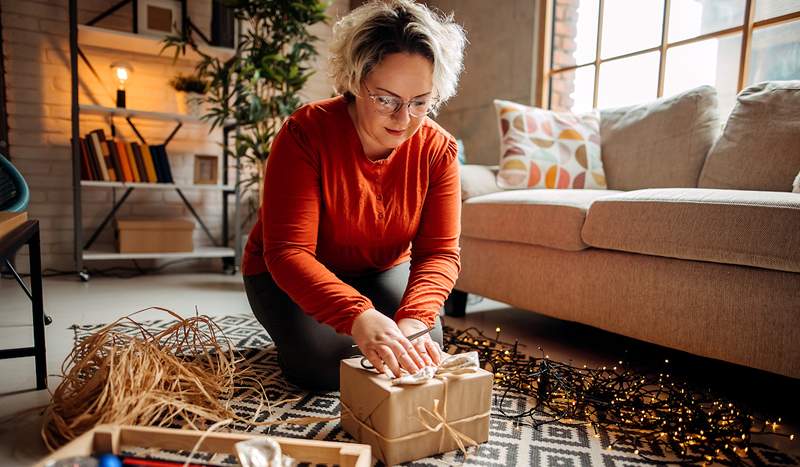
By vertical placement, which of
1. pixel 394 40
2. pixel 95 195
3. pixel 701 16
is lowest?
pixel 95 195

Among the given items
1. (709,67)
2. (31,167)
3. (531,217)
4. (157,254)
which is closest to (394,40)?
(531,217)

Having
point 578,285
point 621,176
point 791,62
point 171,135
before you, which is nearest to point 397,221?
point 578,285

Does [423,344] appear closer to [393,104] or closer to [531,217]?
[393,104]

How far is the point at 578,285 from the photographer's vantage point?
1.64 metres

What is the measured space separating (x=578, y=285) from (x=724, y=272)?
1.41ft

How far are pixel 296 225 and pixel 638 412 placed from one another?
0.86m

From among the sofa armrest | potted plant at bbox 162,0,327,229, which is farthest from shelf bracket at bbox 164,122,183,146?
the sofa armrest

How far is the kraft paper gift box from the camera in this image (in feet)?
2.92

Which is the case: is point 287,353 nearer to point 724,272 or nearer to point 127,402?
point 127,402

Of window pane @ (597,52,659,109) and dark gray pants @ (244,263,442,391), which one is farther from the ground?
window pane @ (597,52,659,109)

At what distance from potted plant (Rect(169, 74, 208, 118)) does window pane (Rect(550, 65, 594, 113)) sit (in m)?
2.01

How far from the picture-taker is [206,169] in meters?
3.10

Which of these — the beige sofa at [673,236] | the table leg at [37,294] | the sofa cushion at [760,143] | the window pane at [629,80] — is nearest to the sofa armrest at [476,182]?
the beige sofa at [673,236]

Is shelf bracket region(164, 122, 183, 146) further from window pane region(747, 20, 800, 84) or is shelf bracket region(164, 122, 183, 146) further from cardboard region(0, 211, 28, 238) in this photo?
window pane region(747, 20, 800, 84)
